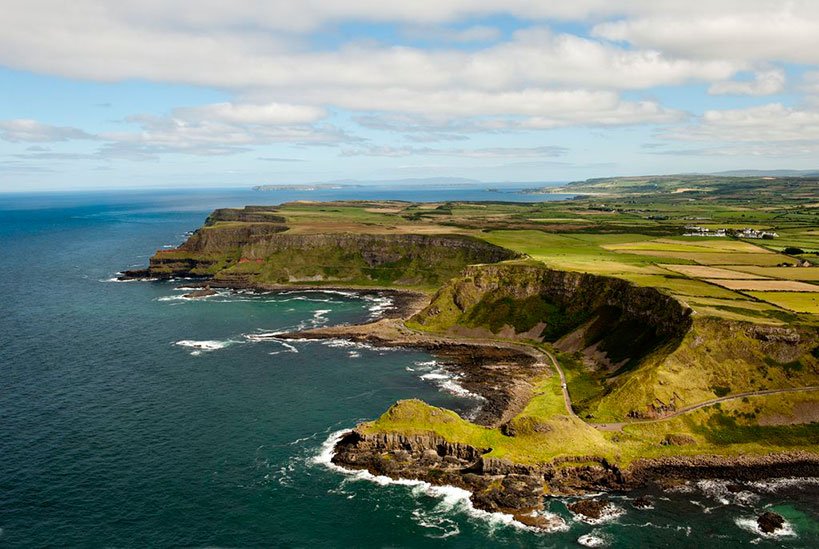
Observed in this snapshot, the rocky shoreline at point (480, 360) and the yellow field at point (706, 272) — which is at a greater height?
the yellow field at point (706, 272)

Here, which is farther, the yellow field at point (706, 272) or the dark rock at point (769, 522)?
the yellow field at point (706, 272)

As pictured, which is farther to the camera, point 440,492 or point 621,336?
point 621,336

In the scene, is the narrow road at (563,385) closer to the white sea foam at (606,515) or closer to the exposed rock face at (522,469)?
the exposed rock face at (522,469)

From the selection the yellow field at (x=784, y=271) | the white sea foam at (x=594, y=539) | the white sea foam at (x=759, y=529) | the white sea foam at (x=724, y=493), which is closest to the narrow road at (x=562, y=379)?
the white sea foam at (x=724, y=493)

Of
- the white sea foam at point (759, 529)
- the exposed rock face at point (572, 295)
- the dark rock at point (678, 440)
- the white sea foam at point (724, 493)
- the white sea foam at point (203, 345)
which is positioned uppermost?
the exposed rock face at point (572, 295)

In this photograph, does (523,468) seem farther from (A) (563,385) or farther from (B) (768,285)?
(B) (768,285)

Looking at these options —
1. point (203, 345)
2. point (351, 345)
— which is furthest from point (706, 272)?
point (203, 345)
